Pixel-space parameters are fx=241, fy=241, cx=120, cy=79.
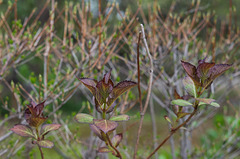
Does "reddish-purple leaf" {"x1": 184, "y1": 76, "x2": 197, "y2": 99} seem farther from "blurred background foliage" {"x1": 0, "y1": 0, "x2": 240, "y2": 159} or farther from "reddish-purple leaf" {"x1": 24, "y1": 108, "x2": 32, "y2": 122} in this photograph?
"blurred background foliage" {"x1": 0, "y1": 0, "x2": 240, "y2": 159}

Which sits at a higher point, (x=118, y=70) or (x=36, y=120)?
(x=118, y=70)

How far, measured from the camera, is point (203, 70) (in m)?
0.58

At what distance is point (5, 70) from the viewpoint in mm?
1503

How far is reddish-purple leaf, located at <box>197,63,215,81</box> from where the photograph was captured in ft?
1.87

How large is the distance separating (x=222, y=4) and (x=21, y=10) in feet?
19.1

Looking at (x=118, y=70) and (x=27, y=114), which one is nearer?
(x=27, y=114)

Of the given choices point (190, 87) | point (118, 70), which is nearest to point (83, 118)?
point (190, 87)

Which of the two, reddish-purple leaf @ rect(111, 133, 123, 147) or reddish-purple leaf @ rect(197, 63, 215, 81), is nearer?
reddish-purple leaf @ rect(197, 63, 215, 81)

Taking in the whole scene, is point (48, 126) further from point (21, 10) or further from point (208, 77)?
point (21, 10)

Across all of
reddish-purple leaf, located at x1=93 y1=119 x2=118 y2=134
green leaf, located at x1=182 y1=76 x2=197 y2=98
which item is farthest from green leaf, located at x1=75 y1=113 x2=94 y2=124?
green leaf, located at x1=182 y1=76 x2=197 y2=98

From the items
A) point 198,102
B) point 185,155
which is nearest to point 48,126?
point 198,102

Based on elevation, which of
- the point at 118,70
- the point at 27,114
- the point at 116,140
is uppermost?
the point at 118,70

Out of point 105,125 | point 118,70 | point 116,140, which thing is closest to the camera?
point 105,125

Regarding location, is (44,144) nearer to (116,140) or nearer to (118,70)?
(116,140)
